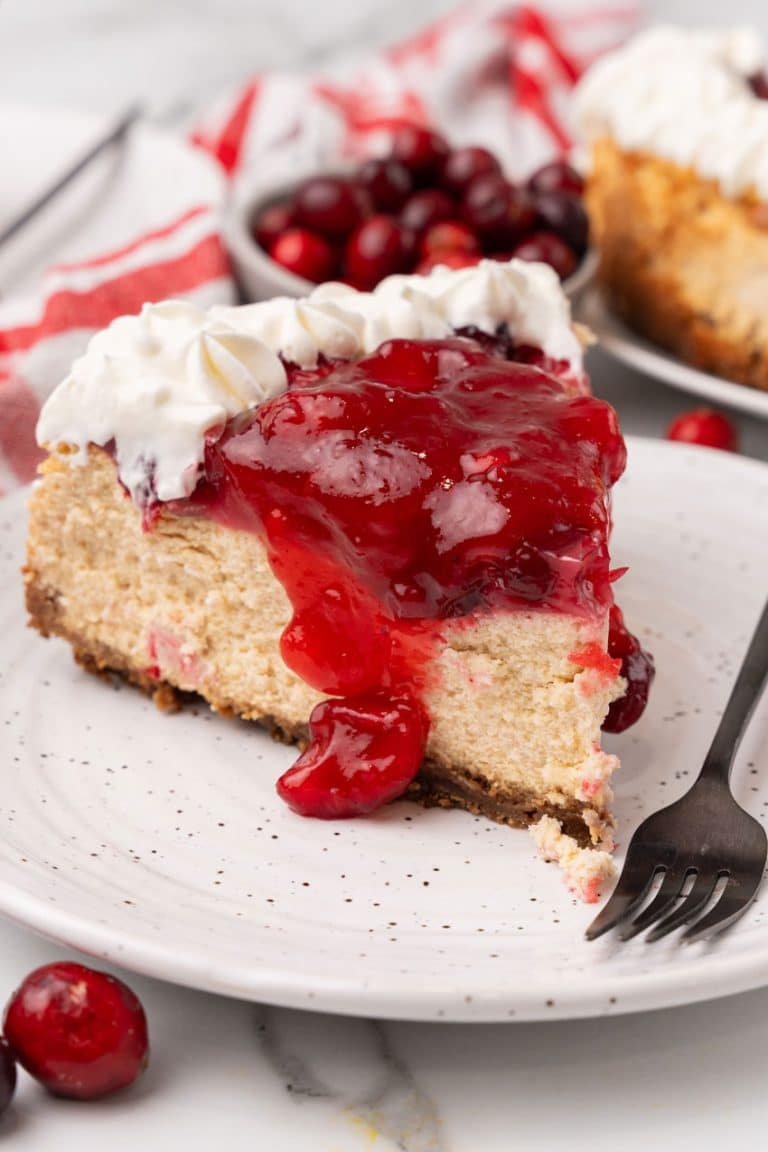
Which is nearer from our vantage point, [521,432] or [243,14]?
[521,432]

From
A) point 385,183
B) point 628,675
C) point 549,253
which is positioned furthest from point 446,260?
point 628,675

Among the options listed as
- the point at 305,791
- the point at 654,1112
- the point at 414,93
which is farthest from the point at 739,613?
the point at 414,93

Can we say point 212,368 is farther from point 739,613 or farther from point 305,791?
point 739,613

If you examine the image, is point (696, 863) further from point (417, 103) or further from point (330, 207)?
point (417, 103)

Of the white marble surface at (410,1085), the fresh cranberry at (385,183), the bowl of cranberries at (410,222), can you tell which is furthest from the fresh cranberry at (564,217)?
the white marble surface at (410,1085)

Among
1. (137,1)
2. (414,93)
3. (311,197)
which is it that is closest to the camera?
(311,197)

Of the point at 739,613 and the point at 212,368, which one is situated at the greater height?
the point at 212,368

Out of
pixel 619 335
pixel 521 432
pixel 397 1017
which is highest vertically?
pixel 521 432
